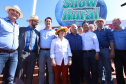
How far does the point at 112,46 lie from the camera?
3129 millimetres

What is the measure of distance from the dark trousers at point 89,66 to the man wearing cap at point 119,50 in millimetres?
684

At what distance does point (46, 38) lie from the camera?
10.5 feet

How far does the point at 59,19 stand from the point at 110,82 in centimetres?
1112

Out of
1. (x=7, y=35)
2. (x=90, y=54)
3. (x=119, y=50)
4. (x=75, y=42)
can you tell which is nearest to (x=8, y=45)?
(x=7, y=35)

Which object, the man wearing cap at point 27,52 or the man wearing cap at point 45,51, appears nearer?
the man wearing cap at point 27,52

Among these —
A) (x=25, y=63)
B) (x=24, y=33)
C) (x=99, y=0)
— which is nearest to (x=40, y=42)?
(x=24, y=33)

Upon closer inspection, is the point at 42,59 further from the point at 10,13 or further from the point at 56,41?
the point at 10,13

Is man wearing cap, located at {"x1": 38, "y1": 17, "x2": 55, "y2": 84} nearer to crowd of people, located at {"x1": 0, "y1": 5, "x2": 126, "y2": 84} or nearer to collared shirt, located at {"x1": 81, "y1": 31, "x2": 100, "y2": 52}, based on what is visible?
crowd of people, located at {"x1": 0, "y1": 5, "x2": 126, "y2": 84}

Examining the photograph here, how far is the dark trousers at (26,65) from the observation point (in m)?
2.81

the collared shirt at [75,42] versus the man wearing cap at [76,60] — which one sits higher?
the collared shirt at [75,42]

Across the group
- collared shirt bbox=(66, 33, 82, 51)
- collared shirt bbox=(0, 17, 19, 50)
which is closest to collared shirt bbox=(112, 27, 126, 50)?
collared shirt bbox=(66, 33, 82, 51)

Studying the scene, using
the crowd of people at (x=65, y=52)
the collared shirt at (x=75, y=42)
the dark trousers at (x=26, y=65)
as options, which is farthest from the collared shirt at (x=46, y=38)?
the collared shirt at (x=75, y=42)

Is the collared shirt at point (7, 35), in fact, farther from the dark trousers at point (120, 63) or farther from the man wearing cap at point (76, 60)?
the dark trousers at point (120, 63)

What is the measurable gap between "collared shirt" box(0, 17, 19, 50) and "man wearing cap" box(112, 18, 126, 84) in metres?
3.02
